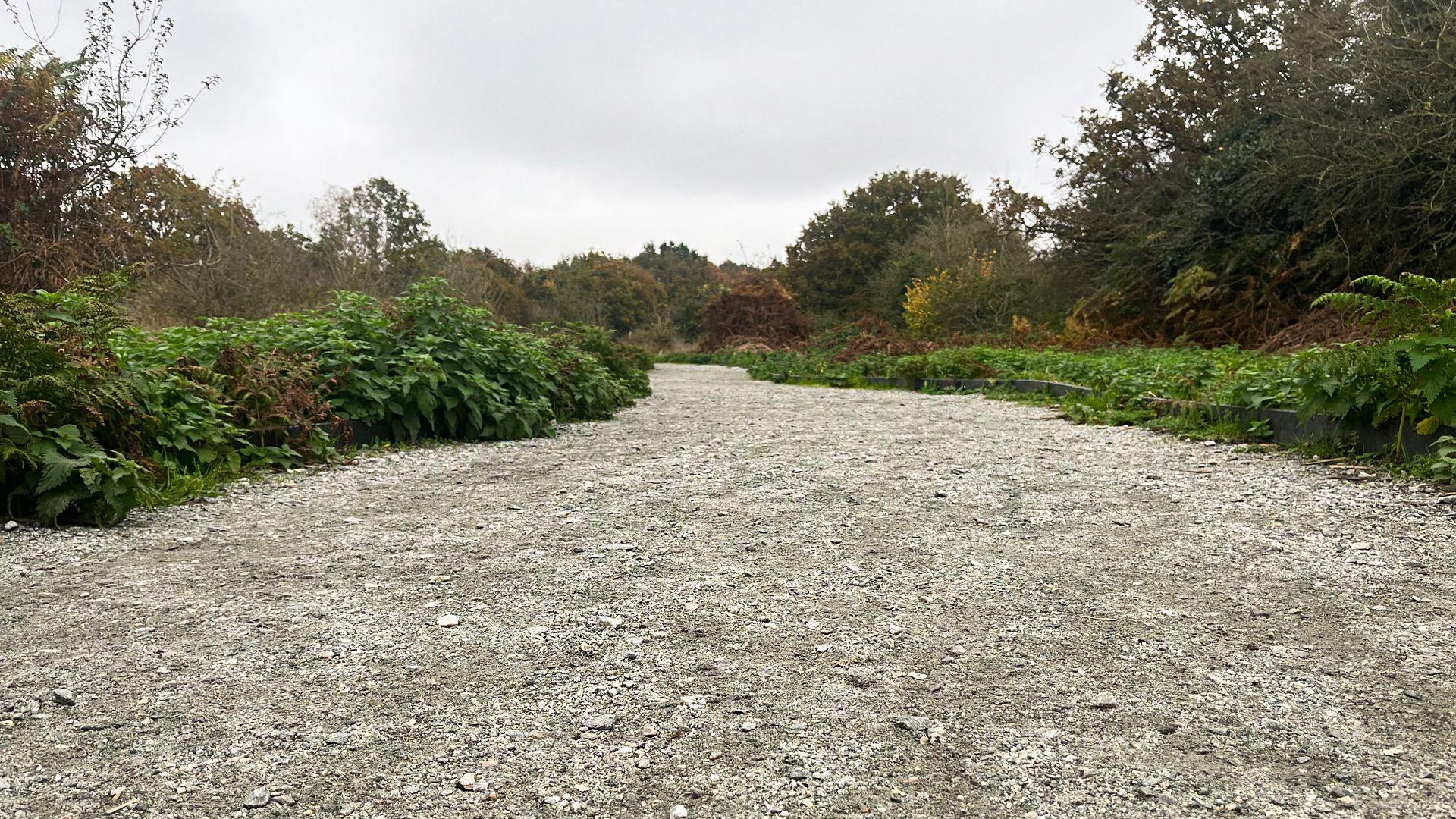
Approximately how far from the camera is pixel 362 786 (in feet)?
4.93

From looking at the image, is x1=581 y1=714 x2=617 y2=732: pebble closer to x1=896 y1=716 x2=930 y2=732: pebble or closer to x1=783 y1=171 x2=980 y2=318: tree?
x1=896 y1=716 x2=930 y2=732: pebble

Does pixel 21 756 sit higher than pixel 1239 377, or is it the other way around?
pixel 1239 377

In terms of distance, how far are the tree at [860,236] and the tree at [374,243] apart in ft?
45.7

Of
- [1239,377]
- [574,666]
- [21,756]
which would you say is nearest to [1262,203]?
[1239,377]

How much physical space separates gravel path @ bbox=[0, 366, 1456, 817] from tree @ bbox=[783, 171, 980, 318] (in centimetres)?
2858

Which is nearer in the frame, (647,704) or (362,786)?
(362,786)

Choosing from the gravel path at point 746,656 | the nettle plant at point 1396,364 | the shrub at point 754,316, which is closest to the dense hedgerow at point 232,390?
the gravel path at point 746,656

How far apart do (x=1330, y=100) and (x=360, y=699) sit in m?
14.1

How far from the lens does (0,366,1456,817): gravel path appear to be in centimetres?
149

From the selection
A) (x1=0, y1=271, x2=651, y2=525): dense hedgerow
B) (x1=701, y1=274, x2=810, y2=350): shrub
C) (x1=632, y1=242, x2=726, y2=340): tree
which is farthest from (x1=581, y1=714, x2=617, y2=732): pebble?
(x1=632, y1=242, x2=726, y2=340): tree

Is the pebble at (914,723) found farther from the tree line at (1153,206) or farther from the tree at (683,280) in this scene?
the tree at (683,280)

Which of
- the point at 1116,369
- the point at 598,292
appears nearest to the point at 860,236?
the point at 598,292

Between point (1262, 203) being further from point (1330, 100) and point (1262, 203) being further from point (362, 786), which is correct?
point (362, 786)

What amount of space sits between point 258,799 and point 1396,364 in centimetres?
472
